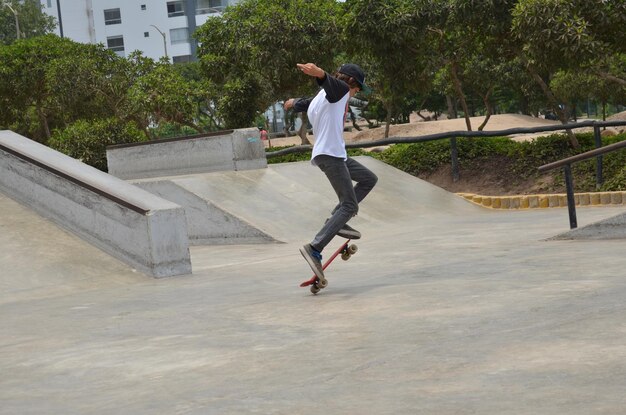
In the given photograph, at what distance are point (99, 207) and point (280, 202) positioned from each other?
4781 millimetres

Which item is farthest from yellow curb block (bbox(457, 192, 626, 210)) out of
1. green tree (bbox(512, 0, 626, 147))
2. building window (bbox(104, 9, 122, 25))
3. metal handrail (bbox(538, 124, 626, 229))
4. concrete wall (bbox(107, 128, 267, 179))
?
building window (bbox(104, 9, 122, 25))

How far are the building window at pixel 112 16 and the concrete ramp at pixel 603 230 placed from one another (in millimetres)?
99088

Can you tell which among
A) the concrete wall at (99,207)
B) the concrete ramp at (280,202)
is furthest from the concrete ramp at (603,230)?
the concrete ramp at (280,202)

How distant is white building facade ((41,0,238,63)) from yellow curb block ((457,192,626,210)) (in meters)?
88.8

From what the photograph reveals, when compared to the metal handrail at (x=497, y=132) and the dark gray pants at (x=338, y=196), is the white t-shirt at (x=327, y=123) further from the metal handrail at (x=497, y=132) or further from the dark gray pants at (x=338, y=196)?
the metal handrail at (x=497, y=132)

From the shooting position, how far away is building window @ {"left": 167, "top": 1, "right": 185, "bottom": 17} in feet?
341

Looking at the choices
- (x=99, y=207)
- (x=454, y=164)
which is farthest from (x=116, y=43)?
(x=99, y=207)

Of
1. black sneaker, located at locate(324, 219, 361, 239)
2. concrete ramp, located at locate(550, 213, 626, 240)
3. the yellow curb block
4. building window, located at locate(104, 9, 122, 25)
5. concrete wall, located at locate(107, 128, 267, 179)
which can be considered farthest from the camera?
building window, located at locate(104, 9, 122, 25)

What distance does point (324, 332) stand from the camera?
241 inches

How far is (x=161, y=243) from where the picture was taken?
10031 mm

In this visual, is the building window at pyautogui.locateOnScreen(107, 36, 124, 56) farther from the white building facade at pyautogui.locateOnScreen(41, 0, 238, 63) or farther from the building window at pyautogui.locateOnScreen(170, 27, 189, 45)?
the building window at pyautogui.locateOnScreen(170, 27, 189, 45)

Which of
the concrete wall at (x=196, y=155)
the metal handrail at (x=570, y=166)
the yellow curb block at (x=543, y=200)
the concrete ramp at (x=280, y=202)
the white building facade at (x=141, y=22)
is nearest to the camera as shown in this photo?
the metal handrail at (x=570, y=166)

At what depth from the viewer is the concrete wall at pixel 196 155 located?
54.5 feet

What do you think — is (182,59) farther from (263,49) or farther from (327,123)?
(327,123)
